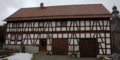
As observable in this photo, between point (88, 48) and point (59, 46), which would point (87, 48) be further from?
point (59, 46)

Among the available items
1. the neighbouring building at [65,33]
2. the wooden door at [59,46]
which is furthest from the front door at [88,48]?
the wooden door at [59,46]

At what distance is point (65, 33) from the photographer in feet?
48.3

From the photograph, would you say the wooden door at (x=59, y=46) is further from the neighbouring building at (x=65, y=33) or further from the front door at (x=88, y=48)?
the front door at (x=88, y=48)

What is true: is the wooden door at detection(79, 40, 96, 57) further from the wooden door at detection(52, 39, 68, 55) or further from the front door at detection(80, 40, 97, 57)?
the wooden door at detection(52, 39, 68, 55)

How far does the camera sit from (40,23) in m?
15.7

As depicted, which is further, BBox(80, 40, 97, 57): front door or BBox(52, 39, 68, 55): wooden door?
BBox(52, 39, 68, 55): wooden door

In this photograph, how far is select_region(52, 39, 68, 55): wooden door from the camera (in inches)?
573

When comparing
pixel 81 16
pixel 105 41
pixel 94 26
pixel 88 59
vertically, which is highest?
pixel 81 16

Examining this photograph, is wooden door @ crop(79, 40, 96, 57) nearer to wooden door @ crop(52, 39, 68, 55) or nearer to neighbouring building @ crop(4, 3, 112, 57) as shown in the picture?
neighbouring building @ crop(4, 3, 112, 57)

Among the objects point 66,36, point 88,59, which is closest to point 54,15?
point 66,36

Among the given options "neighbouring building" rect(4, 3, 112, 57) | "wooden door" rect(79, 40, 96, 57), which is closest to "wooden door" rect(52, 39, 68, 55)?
"neighbouring building" rect(4, 3, 112, 57)

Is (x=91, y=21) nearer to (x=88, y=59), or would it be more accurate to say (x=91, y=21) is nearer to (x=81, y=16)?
(x=81, y=16)

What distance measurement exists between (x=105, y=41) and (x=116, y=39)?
55.6 ft

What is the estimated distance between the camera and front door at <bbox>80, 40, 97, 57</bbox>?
14172mm
